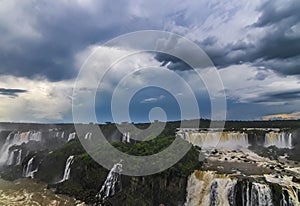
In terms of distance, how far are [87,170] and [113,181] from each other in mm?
3044

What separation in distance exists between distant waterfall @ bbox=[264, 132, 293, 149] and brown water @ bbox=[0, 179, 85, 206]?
22827 millimetres

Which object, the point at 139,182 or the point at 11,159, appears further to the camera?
the point at 11,159

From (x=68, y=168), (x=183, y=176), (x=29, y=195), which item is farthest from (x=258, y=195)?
(x=29, y=195)

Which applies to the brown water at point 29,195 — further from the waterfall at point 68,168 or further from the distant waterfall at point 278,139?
the distant waterfall at point 278,139

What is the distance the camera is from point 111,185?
18.2 m

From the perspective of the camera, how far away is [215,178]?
1549 cm

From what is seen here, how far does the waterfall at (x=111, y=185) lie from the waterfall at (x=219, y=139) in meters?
12.3

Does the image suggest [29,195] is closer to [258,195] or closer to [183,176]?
[183,176]

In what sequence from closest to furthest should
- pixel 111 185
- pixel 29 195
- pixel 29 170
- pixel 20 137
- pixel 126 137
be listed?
pixel 111 185 < pixel 29 195 < pixel 29 170 < pixel 126 137 < pixel 20 137

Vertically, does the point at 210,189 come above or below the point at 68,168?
below

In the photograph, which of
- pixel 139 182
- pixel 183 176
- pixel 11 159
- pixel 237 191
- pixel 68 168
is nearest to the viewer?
pixel 237 191

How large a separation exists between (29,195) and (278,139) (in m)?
26.6

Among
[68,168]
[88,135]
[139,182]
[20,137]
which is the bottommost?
[139,182]

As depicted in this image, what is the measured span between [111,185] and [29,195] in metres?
6.55
